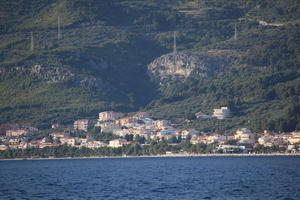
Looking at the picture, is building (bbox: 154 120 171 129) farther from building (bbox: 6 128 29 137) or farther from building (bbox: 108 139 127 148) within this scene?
building (bbox: 6 128 29 137)

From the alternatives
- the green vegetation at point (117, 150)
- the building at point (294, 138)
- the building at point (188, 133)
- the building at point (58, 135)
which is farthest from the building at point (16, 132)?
the building at point (294, 138)

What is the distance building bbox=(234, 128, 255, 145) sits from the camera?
164 meters

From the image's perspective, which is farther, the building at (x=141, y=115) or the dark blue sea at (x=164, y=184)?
the building at (x=141, y=115)

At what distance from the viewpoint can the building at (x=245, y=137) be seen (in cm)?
16438

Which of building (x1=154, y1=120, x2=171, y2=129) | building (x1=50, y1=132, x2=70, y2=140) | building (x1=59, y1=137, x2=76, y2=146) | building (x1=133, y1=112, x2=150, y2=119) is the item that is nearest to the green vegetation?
building (x1=59, y1=137, x2=76, y2=146)

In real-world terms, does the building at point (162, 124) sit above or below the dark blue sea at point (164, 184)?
above

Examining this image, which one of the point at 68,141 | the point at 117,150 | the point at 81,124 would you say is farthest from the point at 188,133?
the point at 81,124

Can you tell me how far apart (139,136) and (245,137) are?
87.8 feet

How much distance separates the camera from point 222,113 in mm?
185000

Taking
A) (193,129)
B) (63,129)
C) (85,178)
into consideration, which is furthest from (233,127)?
(85,178)

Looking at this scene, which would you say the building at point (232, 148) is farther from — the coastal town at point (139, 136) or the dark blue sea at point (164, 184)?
the dark blue sea at point (164, 184)

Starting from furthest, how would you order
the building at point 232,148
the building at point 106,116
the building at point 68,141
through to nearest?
the building at point 106,116 < the building at point 68,141 < the building at point 232,148

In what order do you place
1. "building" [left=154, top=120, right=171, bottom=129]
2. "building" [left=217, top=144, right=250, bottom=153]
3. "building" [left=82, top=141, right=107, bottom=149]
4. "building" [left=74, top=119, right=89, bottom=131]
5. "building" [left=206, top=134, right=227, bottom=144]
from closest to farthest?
"building" [left=217, top=144, right=250, bottom=153], "building" [left=206, top=134, right=227, bottom=144], "building" [left=82, top=141, right=107, bottom=149], "building" [left=154, top=120, right=171, bottom=129], "building" [left=74, top=119, right=89, bottom=131]

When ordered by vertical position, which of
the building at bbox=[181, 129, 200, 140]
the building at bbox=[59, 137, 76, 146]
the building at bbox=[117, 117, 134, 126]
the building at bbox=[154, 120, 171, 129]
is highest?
the building at bbox=[117, 117, 134, 126]
